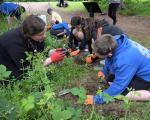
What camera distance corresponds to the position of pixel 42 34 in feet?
16.1

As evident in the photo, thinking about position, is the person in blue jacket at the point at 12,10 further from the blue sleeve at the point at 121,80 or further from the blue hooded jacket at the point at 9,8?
the blue sleeve at the point at 121,80

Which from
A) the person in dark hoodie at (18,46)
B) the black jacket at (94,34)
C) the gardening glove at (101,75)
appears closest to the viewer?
the person in dark hoodie at (18,46)

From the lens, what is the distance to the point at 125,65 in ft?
15.6

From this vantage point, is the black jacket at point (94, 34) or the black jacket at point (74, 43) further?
the black jacket at point (74, 43)

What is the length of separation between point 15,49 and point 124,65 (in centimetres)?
137

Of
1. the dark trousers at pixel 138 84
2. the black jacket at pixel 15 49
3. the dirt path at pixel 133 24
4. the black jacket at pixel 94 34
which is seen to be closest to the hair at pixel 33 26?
the black jacket at pixel 15 49

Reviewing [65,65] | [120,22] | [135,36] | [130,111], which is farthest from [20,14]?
[120,22]

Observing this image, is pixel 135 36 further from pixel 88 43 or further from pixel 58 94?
pixel 58 94

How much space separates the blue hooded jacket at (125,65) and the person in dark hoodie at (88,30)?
1361mm

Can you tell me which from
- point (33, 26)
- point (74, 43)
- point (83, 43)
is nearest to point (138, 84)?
point (33, 26)

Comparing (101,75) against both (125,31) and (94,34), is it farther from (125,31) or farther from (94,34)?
(125,31)

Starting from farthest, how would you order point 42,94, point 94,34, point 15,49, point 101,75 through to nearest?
1. point 94,34
2. point 101,75
3. point 15,49
4. point 42,94

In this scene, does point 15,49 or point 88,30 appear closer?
point 15,49

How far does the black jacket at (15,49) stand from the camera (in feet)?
16.3
